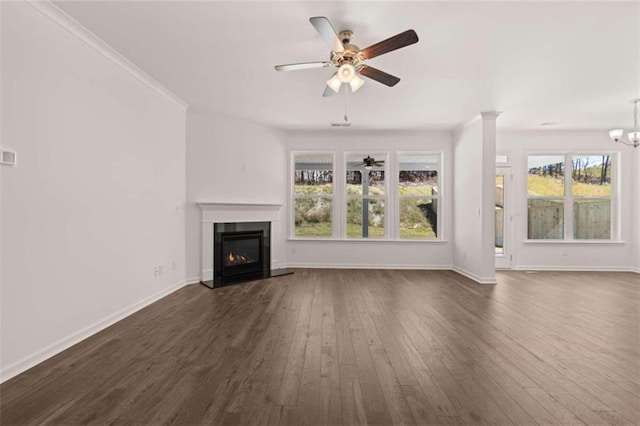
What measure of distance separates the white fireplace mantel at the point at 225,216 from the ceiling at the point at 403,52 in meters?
1.61

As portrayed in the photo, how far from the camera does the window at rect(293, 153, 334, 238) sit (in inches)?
260

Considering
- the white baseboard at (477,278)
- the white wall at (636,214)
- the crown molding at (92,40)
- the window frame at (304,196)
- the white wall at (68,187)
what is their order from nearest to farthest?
the white wall at (68,187)
the crown molding at (92,40)
the white baseboard at (477,278)
the white wall at (636,214)
the window frame at (304,196)

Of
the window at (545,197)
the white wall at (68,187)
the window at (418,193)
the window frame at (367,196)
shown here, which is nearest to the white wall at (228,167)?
the white wall at (68,187)

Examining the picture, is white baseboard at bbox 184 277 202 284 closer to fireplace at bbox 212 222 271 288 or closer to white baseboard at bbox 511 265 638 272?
fireplace at bbox 212 222 271 288

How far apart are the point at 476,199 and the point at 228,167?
437cm

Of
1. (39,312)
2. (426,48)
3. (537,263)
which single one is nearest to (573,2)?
(426,48)

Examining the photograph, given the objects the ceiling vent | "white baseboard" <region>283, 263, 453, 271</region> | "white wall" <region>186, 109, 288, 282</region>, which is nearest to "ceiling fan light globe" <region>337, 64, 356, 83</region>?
the ceiling vent

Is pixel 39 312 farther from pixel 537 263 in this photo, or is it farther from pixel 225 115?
pixel 537 263

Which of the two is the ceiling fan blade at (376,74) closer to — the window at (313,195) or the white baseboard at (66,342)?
the white baseboard at (66,342)

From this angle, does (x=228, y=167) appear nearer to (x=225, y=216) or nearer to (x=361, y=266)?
(x=225, y=216)

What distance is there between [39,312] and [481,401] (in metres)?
3.19

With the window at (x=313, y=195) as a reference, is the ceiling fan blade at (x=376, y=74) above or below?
above

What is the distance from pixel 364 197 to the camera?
6602 mm

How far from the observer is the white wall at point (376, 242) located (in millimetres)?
6391
